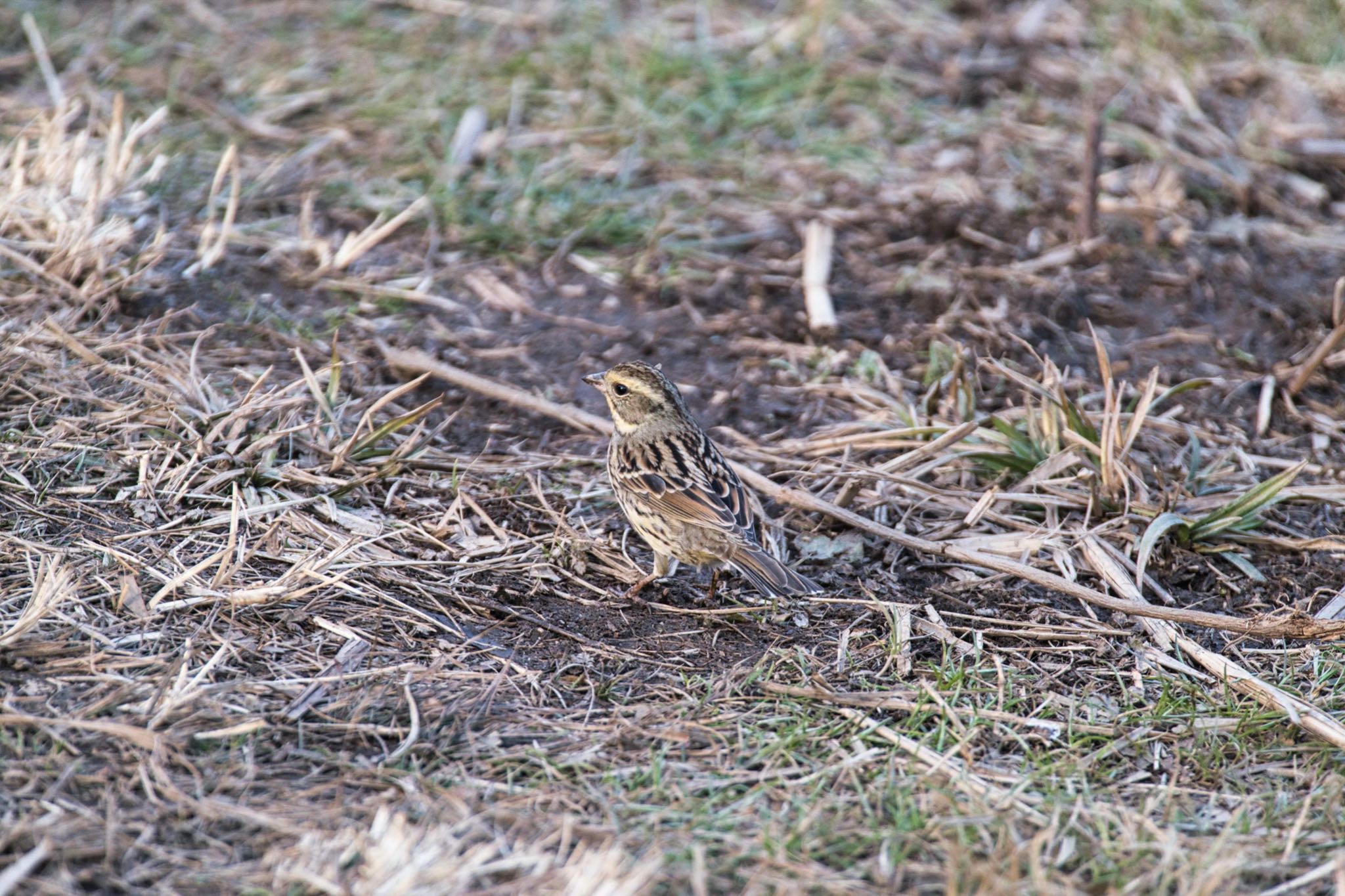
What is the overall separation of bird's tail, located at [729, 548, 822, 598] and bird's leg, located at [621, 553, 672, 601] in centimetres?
40

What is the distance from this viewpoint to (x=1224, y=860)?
12.8 ft

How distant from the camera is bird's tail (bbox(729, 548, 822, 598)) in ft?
17.7

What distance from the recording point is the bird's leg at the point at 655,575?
18.5ft

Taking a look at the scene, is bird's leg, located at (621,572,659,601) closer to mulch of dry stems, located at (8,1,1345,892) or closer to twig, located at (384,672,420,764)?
mulch of dry stems, located at (8,1,1345,892)

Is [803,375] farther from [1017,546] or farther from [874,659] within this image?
[874,659]

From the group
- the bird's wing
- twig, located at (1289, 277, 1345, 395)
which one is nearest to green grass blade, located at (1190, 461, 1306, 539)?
twig, located at (1289, 277, 1345, 395)

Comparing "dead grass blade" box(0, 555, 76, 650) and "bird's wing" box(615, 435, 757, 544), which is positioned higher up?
"dead grass blade" box(0, 555, 76, 650)

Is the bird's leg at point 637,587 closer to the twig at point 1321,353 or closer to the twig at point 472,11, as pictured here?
the twig at point 1321,353

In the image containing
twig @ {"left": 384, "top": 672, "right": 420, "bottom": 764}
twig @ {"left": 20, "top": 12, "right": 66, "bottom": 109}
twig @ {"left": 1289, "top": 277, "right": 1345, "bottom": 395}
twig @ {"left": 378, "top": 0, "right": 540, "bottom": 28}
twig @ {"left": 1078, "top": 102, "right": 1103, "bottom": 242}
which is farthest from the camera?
twig @ {"left": 378, "top": 0, "right": 540, "bottom": 28}

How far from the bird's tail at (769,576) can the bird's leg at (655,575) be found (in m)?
0.40

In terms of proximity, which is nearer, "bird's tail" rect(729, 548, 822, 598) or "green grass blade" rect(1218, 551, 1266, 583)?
"bird's tail" rect(729, 548, 822, 598)

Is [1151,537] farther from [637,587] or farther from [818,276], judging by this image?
[818,276]

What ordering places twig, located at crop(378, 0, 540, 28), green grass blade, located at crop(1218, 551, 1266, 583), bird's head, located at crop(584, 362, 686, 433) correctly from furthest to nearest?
twig, located at crop(378, 0, 540, 28) → bird's head, located at crop(584, 362, 686, 433) → green grass blade, located at crop(1218, 551, 1266, 583)

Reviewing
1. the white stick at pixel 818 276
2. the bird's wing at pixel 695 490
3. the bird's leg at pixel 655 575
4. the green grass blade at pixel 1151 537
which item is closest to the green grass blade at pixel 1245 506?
the green grass blade at pixel 1151 537
